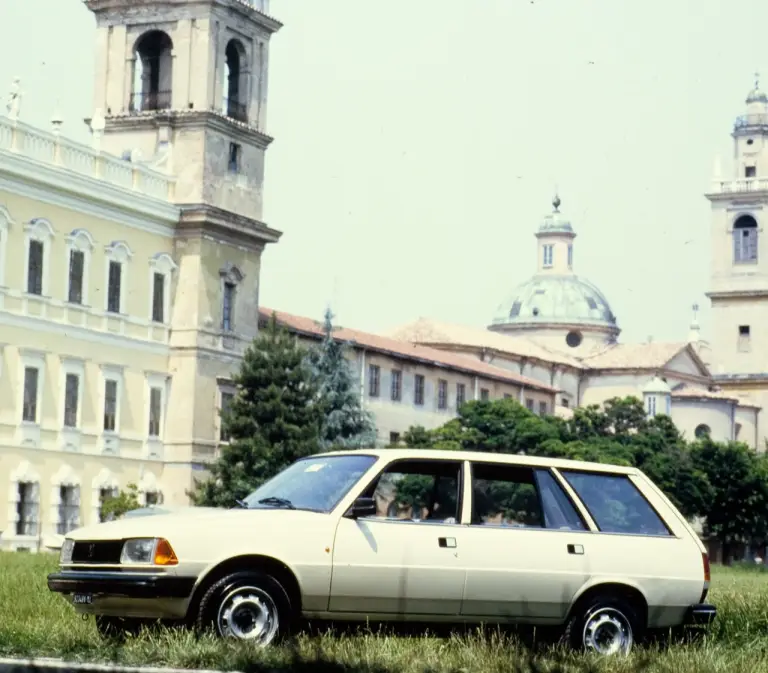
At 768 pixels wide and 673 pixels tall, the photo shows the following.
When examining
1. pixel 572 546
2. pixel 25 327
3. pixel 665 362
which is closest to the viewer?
pixel 572 546

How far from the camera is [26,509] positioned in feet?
197

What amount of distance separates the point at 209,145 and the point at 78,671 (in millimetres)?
59519

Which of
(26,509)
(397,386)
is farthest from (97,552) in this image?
(397,386)

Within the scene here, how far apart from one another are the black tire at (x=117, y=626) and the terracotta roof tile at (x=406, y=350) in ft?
196

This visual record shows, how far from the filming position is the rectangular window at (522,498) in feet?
46.6

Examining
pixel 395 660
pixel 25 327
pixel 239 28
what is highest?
pixel 239 28

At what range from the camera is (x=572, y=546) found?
14.2m

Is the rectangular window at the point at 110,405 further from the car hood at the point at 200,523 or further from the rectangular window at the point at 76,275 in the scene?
the car hood at the point at 200,523

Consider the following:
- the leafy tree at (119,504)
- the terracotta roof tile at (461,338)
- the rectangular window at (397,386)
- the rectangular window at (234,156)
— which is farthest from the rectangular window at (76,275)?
the terracotta roof tile at (461,338)

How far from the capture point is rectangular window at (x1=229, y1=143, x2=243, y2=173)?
230ft

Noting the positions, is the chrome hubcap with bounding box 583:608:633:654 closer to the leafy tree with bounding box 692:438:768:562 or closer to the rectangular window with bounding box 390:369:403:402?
the rectangular window with bounding box 390:369:403:402

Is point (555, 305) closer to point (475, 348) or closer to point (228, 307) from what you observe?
point (475, 348)

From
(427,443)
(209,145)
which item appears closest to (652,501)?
(209,145)

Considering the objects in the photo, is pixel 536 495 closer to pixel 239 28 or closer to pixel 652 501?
pixel 652 501
